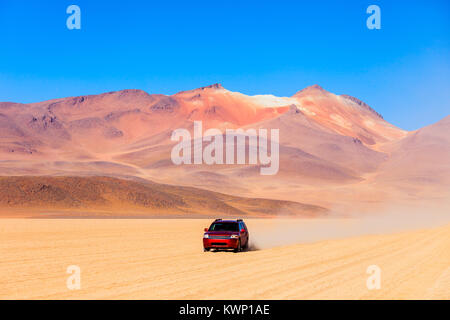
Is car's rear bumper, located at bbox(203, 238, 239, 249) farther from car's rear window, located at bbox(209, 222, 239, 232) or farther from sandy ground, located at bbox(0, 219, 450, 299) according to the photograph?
car's rear window, located at bbox(209, 222, 239, 232)

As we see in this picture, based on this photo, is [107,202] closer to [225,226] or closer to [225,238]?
[225,226]

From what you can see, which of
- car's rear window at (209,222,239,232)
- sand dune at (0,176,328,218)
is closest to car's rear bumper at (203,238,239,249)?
car's rear window at (209,222,239,232)

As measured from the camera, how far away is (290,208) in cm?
10638

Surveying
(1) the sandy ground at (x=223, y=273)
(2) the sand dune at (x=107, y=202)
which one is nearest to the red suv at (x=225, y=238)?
(1) the sandy ground at (x=223, y=273)

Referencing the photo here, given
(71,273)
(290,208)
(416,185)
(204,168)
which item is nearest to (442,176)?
(416,185)

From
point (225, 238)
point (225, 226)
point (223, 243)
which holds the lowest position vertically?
point (223, 243)

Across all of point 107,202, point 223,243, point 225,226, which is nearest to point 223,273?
point 223,243

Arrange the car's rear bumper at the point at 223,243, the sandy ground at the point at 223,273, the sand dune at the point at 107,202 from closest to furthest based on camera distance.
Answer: the sandy ground at the point at 223,273, the car's rear bumper at the point at 223,243, the sand dune at the point at 107,202

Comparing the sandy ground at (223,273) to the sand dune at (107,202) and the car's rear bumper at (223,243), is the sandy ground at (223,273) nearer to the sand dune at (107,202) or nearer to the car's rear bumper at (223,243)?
the car's rear bumper at (223,243)

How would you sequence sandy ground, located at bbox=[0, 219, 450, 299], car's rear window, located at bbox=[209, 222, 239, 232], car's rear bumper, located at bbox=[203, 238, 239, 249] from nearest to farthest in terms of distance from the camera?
sandy ground, located at bbox=[0, 219, 450, 299], car's rear bumper, located at bbox=[203, 238, 239, 249], car's rear window, located at bbox=[209, 222, 239, 232]

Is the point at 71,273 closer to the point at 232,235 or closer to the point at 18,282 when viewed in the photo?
the point at 18,282

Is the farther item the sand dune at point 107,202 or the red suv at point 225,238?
the sand dune at point 107,202

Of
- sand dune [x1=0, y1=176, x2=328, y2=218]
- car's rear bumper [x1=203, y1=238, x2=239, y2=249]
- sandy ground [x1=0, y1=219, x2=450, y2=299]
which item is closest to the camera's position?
sandy ground [x1=0, y1=219, x2=450, y2=299]

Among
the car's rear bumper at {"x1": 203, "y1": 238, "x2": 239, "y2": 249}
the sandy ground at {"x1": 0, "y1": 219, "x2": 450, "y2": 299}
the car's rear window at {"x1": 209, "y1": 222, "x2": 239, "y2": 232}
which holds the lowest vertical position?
the sandy ground at {"x1": 0, "y1": 219, "x2": 450, "y2": 299}
